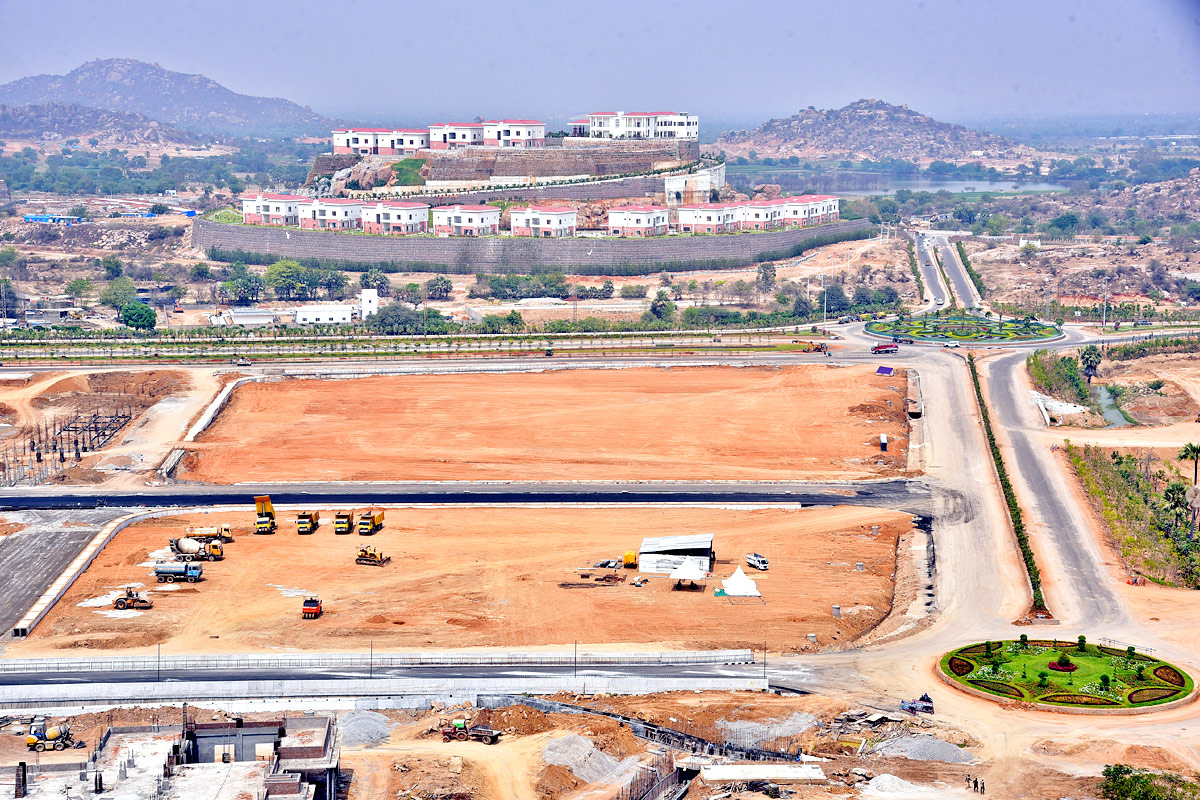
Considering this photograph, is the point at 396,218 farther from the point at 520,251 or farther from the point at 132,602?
the point at 132,602

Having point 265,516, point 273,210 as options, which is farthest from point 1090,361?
point 273,210

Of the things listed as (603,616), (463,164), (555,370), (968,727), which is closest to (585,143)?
(463,164)

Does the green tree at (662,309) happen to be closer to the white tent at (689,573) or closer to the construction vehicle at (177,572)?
the white tent at (689,573)

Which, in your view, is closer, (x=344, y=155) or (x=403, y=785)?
(x=403, y=785)

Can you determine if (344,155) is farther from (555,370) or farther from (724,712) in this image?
(724,712)

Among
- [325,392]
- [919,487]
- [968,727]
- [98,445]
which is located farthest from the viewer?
[325,392]
